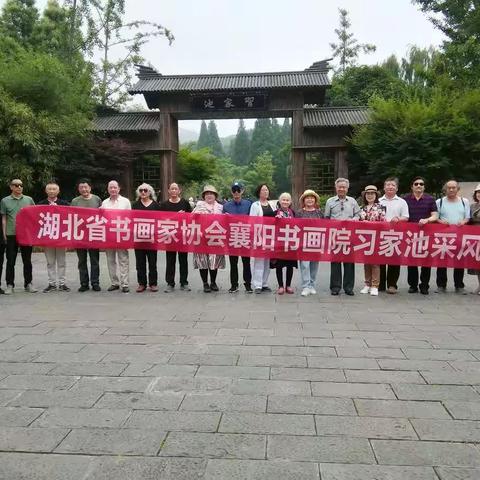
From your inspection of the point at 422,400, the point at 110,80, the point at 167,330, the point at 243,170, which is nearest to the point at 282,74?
the point at 110,80

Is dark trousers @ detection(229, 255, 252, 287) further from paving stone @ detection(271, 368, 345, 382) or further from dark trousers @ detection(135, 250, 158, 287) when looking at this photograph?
paving stone @ detection(271, 368, 345, 382)

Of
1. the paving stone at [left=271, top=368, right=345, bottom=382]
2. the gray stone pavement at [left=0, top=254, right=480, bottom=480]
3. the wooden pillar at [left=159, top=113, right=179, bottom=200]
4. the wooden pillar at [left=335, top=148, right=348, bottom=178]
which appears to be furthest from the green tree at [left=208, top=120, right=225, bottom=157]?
the paving stone at [left=271, top=368, right=345, bottom=382]

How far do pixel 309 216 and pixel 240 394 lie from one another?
4018 millimetres

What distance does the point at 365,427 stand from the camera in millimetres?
2564

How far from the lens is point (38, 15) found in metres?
26.6

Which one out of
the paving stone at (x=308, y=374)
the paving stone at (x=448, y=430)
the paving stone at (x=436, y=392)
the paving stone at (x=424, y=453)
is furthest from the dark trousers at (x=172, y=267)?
the paving stone at (x=424, y=453)

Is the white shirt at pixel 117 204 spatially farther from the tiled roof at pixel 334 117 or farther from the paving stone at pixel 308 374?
the tiled roof at pixel 334 117

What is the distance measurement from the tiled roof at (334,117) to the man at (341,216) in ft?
44.0

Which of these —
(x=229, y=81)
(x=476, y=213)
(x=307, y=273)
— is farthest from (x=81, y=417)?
(x=229, y=81)

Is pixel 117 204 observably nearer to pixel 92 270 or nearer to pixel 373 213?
pixel 92 270

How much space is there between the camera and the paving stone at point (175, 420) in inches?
101

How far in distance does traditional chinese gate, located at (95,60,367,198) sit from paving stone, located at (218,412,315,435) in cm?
1760

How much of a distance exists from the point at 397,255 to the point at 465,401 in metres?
3.77

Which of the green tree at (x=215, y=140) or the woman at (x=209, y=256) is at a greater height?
the green tree at (x=215, y=140)
